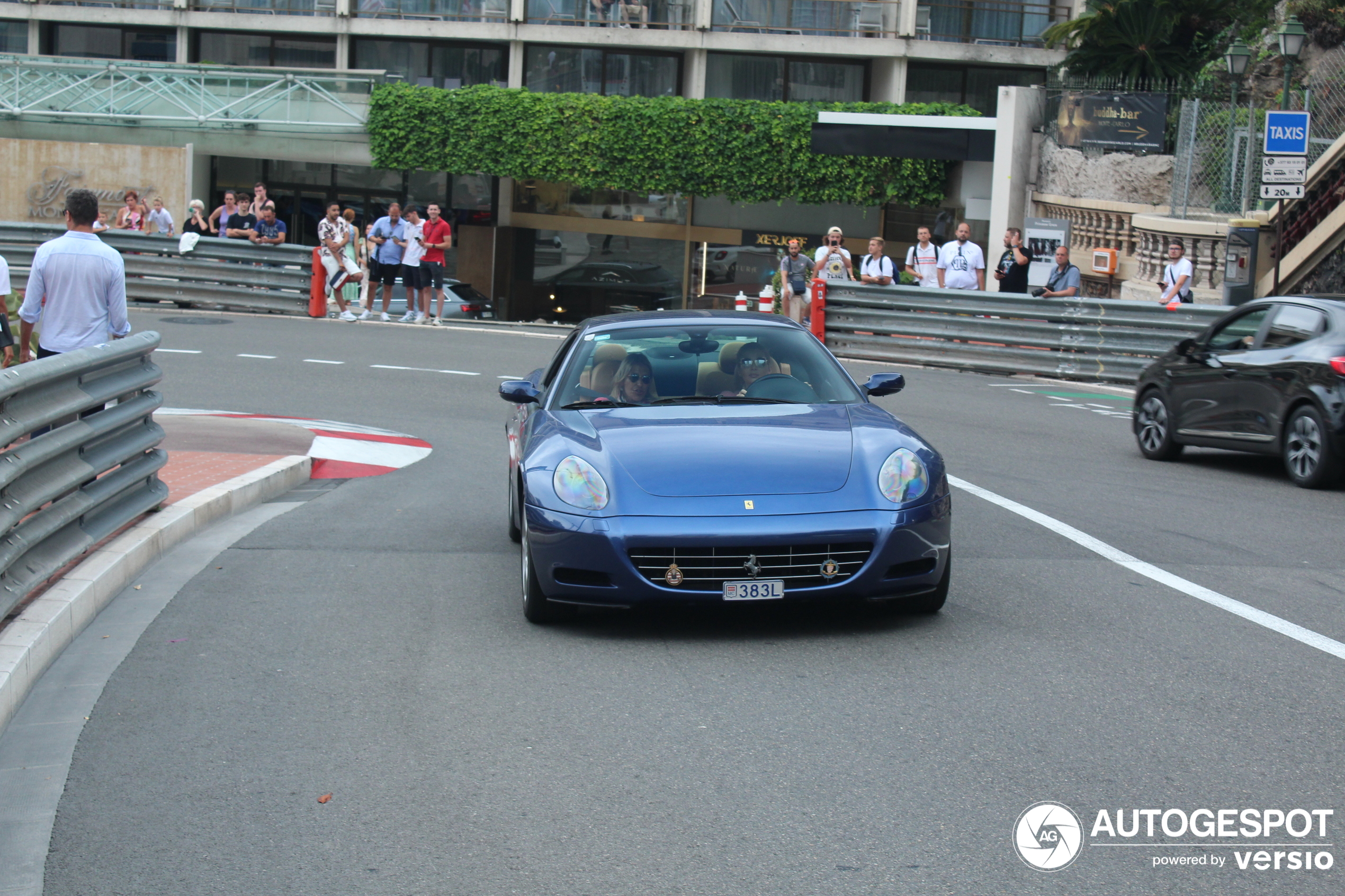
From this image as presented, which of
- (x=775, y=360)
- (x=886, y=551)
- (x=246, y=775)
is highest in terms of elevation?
(x=775, y=360)

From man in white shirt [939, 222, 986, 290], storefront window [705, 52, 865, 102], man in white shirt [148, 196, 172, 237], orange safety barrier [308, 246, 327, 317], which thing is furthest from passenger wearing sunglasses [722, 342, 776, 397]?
storefront window [705, 52, 865, 102]

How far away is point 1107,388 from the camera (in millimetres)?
19359

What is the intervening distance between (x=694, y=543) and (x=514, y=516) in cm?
232

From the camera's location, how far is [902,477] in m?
6.43

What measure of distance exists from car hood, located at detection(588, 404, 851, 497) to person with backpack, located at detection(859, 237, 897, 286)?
14.3m

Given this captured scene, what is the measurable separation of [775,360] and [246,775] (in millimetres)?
3750

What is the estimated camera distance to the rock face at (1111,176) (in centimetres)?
2745

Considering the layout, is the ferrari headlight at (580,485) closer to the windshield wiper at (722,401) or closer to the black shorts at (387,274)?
the windshield wiper at (722,401)

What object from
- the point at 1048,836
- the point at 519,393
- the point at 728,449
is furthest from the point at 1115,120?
the point at 1048,836

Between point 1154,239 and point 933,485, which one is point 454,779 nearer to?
point 933,485

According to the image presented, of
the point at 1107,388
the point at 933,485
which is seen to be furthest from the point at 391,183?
the point at 933,485

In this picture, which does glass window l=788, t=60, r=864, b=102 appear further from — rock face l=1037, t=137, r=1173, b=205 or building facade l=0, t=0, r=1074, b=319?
rock face l=1037, t=137, r=1173, b=205

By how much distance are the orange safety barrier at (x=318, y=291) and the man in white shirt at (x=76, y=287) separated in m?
14.9

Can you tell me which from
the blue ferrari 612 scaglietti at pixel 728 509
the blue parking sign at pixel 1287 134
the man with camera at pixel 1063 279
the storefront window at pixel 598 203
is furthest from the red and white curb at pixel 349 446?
the storefront window at pixel 598 203
